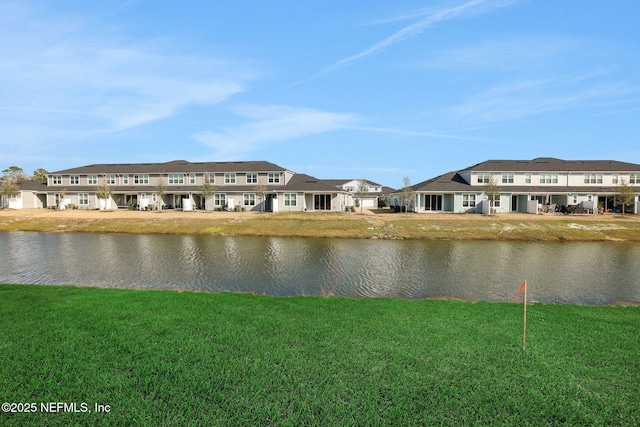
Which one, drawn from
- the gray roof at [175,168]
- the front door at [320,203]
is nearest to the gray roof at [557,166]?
the front door at [320,203]

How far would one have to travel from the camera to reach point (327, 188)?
49031 millimetres

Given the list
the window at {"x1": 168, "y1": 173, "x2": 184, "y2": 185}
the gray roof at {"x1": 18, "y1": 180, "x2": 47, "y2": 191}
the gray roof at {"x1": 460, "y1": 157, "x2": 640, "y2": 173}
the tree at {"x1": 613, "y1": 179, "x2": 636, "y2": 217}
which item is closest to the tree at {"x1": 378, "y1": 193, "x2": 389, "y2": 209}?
the gray roof at {"x1": 460, "y1": 157, "x2": 640, "y2": 173}

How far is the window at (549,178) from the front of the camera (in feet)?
168

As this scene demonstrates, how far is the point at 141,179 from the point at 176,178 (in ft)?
21.3

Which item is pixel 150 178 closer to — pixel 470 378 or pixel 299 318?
pixel 299 318

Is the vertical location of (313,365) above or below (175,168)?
below

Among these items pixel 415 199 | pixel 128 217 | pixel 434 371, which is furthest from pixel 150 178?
pixel 434 371

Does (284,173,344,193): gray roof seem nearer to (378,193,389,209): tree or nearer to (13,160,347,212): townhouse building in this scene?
(13,160,347,212): townhouse building

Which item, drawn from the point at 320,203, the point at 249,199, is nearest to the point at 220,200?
the point at 249,199

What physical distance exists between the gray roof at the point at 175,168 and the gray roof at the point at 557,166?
31999mm

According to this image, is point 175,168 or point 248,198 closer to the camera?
point 248,198

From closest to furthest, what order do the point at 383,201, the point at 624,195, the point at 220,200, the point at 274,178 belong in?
1. the point at 624,195
2. the point at 220,200
3. the point at 274,178
4. the point at 383,201

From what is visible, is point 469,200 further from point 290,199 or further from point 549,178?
point 290,199

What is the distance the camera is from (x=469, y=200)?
48.4 metres
